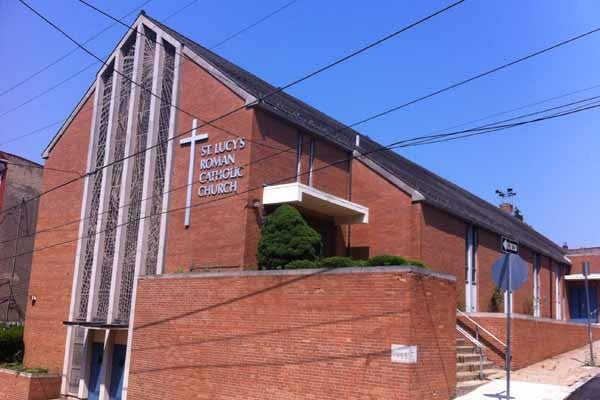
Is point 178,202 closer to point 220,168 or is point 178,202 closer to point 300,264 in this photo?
point 220,168

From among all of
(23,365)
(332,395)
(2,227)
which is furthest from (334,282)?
(2,227)

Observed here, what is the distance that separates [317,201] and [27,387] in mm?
11791

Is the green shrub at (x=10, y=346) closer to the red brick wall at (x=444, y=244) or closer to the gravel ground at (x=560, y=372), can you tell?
the red brick wall at (x=444, y=244)

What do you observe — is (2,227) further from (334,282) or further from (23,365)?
(334,282)

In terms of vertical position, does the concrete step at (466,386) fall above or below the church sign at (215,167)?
below

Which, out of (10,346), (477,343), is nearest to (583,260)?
(477,343)

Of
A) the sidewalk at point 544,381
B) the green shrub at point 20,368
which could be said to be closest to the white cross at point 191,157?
the green shrub at point 20,368

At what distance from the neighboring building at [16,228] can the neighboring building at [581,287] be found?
31.6m

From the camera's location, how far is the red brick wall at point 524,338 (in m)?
16.1

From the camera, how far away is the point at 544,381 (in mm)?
14492

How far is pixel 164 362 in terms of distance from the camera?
52.2 ft

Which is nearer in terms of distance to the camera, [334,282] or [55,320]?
[334,282]

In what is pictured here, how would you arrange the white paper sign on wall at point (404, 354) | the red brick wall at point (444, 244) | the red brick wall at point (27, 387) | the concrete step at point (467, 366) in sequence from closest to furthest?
the white paper sign on wall at point (404, 354) < the concrete step at point (467, 366) < the red brick wall at point (27, 387) < the red brick wall at point (444, 244)

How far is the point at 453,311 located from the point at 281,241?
16.7ft
